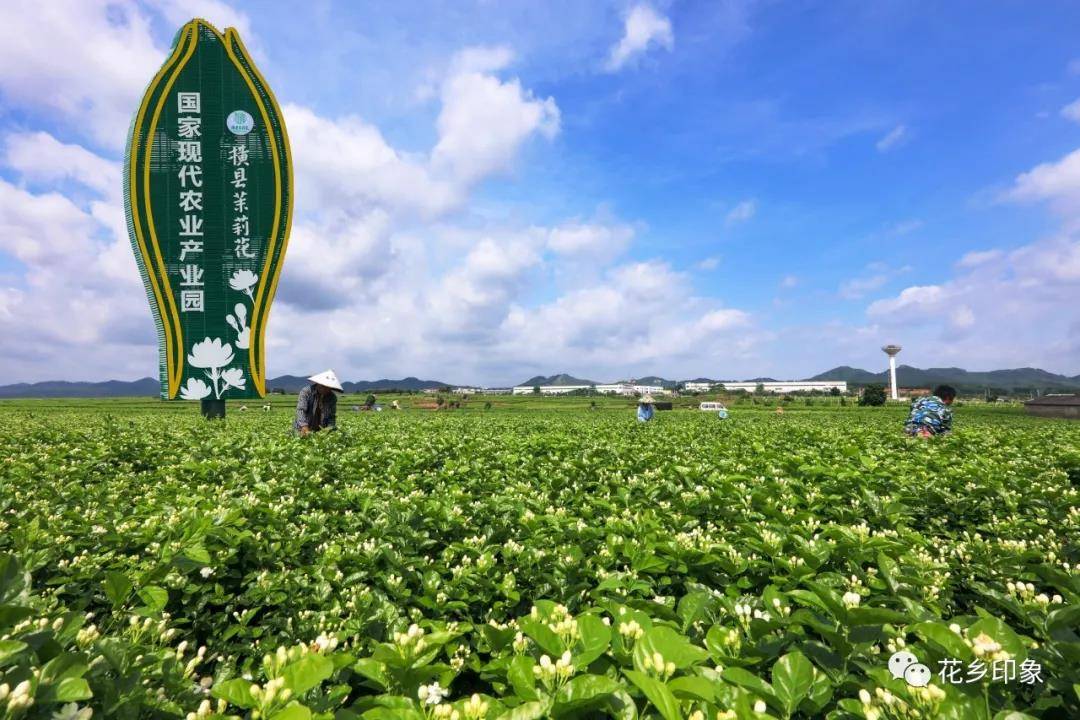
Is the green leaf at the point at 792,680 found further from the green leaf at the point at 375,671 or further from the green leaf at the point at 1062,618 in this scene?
the green leaf at the point at 375,671

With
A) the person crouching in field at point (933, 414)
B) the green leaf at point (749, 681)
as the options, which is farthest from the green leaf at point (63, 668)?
the person crouching in field at point (933, 414)

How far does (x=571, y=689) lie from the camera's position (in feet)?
5.01

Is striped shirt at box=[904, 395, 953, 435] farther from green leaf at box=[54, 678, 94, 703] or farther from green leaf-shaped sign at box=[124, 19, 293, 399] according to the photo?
green leaf-shaped sign at box=[124, 19, 293, 399]

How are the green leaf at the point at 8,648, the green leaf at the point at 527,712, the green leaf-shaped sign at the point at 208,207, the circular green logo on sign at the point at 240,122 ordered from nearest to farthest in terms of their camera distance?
the green leaf at the point at 8,648, the green leaf at the point at 527,712, the green leaf-shaped sign at the point at 208,207, the circular green logo on sign at the point at 240,122

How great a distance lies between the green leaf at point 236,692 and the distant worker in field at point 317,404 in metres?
9.19

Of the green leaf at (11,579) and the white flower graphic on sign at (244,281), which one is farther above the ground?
the white flower graphic on sign at (244,281)

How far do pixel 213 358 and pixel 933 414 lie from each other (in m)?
20.2

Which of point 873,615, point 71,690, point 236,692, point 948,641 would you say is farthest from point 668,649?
point 71,690

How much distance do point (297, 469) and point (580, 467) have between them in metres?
3.36

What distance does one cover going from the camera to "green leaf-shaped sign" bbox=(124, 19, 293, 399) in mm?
15805

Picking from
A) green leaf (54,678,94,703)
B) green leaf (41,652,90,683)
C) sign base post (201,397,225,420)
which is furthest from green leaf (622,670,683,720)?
sign base post (201,397,225,420)

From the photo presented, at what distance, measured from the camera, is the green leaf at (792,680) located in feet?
5.27

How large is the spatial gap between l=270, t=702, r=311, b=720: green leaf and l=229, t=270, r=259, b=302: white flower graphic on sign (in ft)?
58.6

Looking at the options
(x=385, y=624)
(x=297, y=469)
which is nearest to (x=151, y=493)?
(x=297, y=469)
